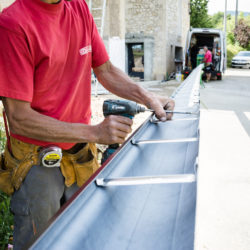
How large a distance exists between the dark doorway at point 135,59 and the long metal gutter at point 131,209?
1862 centimetres

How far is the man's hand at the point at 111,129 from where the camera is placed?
1628 mm

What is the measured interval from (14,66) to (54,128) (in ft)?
1.14

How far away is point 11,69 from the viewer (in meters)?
1.46

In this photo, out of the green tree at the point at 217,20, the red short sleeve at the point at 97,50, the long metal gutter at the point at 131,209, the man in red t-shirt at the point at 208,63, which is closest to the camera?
the long metal gutter at the point at 131,209

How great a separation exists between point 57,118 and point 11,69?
397 millimetres

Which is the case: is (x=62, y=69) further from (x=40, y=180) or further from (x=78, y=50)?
(x=40, y=180)

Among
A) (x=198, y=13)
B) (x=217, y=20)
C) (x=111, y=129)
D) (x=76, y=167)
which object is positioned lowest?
(x=76, y=167)

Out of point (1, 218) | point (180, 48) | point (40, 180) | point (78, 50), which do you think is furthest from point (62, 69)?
point (180, 48)

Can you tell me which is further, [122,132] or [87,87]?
[87,87]

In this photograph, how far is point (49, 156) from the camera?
167 cm

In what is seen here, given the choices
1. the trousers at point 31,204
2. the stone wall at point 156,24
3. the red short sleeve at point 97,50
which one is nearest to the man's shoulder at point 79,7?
the red short sleeve at point 97,50

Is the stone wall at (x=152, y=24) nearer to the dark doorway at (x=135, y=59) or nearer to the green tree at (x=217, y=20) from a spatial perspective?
the dark doorway at (x=135, y=59)

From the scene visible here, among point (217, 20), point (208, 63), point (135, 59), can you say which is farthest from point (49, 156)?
point (217, 20)

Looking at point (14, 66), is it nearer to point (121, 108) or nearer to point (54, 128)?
point (54, 128)
